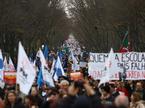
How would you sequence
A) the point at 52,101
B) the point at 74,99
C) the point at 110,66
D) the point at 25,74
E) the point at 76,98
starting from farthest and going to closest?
the point at 110,66 < the point at 25,74 < the point at 52,101 < the point at 74,99 < the point at 76,98

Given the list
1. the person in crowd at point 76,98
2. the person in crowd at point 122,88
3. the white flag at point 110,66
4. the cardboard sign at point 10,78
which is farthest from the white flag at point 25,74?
the cardboard sign at point 10,78

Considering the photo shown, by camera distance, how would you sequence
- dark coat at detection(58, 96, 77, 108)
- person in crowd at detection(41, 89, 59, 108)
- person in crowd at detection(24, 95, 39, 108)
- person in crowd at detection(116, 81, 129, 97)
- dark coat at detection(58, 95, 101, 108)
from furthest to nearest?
person in crowd at detection(116, 81, 129, 97), person in crowd at detection(24, 95, 39, 108), person in crowd at detection(41, 89, 59, 108), dark coat at detection(58, 96, 77, 108), dark coat at detection(58, 95, 101, 108)

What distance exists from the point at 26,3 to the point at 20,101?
40794 mm

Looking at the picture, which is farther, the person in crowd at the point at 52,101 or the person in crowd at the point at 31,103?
the person in crowd at the point at 31,103

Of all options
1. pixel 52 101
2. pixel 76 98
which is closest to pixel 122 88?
pixel 52 101

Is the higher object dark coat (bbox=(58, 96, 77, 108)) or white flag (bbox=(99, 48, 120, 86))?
white flag (bbox=(99, 48, 120, 86))

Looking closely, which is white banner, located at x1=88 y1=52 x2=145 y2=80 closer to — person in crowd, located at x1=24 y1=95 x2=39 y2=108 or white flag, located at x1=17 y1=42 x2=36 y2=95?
white flag, located at x1=17 y1=42 x2=36 y2=95

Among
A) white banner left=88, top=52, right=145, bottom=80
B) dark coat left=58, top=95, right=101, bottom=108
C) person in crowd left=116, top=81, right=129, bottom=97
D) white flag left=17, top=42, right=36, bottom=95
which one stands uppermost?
white banner left=88, top=52, right=145, bottom=80

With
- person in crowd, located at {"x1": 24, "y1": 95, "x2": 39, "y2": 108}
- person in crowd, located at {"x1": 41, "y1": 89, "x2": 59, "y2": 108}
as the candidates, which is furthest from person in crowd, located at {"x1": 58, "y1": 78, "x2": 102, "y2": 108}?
person in crowd, located at {"x1": 24, "y1": 95, "x2": 39, "y2": 108}

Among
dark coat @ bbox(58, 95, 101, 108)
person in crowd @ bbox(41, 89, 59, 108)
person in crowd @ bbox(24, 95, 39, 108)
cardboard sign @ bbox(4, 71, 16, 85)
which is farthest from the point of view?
cardboard sign @ bbox(4, 71, 16, 85)

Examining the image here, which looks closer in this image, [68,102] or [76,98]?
[76,98]

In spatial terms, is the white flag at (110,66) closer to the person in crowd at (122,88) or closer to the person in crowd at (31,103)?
the person in crowd at (122,88)

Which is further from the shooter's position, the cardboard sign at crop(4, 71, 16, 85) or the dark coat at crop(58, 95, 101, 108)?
the cardboard sign at crop(4, 71, 16, 85)

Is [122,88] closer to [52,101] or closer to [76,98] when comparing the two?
[52,101]
